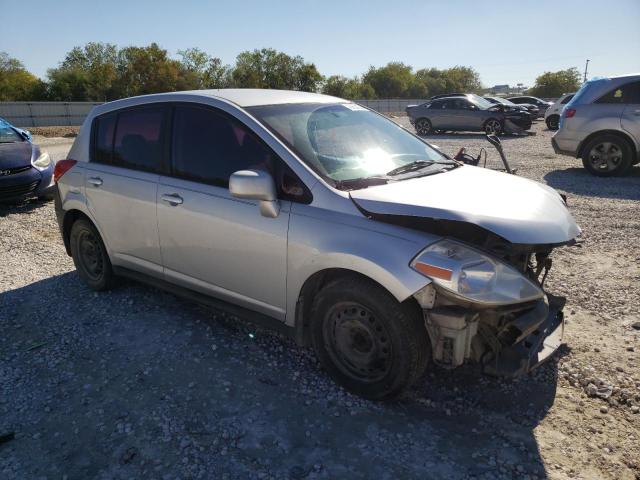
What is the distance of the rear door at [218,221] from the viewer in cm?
326

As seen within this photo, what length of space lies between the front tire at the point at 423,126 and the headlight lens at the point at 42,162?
15.2 metres

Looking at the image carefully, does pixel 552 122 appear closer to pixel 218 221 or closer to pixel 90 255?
pixel 90 255

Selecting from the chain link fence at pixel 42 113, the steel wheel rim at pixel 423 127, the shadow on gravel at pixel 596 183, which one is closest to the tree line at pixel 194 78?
the chain link fence at pixel 42 113

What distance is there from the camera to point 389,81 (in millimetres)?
72188

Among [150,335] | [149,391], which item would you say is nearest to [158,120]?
[150,335]

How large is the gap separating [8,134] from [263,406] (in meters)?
8.87

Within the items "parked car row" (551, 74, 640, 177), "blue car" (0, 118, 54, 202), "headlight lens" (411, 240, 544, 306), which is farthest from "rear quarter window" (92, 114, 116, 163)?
"parked car row" (551, 74, 640, 177)

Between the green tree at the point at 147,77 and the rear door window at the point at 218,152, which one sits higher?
the green tree at the point at 147,77

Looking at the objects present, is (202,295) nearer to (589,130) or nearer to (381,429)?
(381,429)

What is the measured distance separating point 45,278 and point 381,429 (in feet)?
13.8

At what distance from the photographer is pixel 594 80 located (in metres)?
9.65

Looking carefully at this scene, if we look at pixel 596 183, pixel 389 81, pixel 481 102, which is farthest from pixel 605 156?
pixel 389 81

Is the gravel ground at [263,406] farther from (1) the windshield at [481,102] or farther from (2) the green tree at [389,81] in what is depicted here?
(2) the green tree at [389,81]

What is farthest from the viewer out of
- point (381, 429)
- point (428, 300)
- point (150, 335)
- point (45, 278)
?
point (45, 278)
